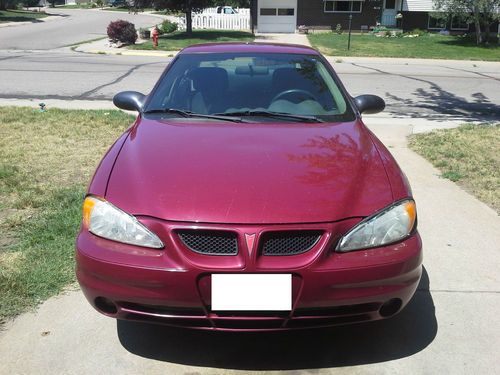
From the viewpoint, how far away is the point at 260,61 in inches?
167

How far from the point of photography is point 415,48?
2497 cm

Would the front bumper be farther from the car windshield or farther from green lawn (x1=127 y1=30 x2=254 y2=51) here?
green lawn (x1=127 y1=30 x2=254 y2=51)

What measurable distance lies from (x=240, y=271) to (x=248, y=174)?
0.59 metres

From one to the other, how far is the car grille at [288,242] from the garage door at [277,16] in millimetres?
34756

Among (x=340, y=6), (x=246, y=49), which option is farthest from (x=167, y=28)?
(x=246, y=49)

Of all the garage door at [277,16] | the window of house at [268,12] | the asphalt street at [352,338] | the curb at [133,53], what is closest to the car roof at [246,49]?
the asphalt street at [352,338]

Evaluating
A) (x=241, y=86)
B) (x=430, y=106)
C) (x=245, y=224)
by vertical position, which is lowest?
(x=430, y=106)

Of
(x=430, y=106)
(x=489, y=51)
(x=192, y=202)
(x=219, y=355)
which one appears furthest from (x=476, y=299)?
(x=489, y=51)

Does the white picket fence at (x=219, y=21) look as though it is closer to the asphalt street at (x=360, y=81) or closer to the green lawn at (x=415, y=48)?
the green lawn at (x=415, y=48)

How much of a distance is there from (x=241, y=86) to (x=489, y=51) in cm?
2402

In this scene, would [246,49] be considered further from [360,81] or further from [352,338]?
[360,81]

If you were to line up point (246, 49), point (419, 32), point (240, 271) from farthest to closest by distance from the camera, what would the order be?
point (419, 32)
point (246, 49)
point (240, 271)

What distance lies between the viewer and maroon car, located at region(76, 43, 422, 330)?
241cm

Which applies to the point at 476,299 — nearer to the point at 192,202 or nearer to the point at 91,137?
the point at 192,202
